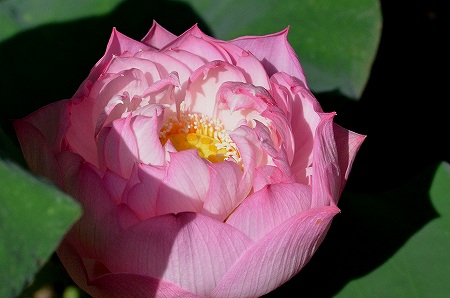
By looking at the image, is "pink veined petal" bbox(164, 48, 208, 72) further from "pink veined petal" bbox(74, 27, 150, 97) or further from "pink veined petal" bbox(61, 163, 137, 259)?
"pink veined petal" bbox(61, 163, 137, 259)

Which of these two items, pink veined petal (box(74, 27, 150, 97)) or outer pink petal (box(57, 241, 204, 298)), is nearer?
outer pink petal (box(57, 241, 204, 298))

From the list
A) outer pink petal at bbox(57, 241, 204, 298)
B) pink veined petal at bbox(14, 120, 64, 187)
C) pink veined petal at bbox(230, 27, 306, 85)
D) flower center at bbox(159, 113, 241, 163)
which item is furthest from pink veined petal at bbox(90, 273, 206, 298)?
pink veined petal at bbox(230, 27, 306, 85)

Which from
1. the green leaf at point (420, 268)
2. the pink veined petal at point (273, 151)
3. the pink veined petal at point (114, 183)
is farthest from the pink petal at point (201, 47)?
the green leaf at point (420, 268)

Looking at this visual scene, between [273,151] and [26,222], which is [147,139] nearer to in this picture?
[273,151]

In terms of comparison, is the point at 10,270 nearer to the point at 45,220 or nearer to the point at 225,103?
the point at 45,220

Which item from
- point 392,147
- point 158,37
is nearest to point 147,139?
point 158,37

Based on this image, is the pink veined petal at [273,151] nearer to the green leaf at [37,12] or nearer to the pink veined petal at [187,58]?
the pink veined petal at [187,58]
